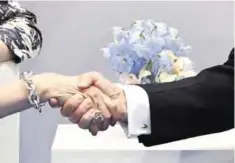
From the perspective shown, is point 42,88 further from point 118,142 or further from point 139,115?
point 118,142

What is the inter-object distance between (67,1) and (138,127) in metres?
0.98

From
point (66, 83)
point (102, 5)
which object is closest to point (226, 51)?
point (102, 5)

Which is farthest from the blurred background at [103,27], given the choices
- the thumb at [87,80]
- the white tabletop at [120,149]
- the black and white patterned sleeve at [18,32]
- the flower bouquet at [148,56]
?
the thumb at [87,80]

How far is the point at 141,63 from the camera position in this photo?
137cm

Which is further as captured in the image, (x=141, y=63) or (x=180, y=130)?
(x=141, y=63)

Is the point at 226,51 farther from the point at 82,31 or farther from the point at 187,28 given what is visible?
the point at 82,31

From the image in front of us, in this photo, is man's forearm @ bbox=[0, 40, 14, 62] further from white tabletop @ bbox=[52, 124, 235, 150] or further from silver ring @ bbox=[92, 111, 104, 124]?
silver ring @ bbox=[92, 111, 104, 124]

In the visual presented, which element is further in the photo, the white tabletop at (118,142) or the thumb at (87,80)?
the white tabletop at (118,142)

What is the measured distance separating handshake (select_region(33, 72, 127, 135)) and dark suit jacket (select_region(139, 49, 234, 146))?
0.06m

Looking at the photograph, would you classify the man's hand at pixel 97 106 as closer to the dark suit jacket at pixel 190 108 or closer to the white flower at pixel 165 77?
the dark suit jacket at pixel 190 108

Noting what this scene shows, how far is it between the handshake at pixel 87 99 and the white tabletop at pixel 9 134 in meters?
0.32

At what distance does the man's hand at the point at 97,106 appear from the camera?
3.26ft

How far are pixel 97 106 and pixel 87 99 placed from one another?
0.02 m

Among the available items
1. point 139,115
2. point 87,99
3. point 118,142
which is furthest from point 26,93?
point 118,142
